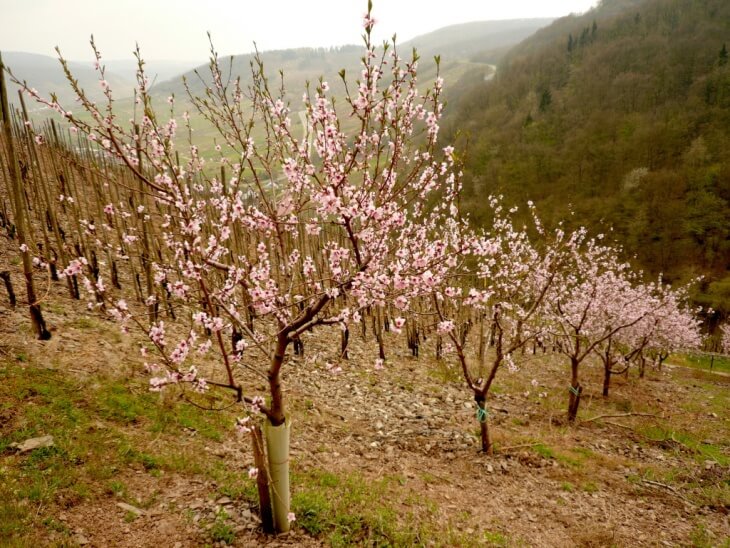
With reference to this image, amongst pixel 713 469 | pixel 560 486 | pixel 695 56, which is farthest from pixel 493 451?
pixel 695 56

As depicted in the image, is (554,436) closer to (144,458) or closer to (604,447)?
(604,447)

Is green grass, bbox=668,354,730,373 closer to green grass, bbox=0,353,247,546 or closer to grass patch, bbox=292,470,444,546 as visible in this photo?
grass patch, bbox=292,470,444,546

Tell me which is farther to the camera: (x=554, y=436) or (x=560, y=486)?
(x=554, y=436)

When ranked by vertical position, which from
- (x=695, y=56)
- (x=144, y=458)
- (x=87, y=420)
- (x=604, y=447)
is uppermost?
(x=695, y=56)

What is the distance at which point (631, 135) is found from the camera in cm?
7788

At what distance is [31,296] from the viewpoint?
30.1ft

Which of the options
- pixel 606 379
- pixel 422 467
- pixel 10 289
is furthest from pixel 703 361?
pixel 10 289

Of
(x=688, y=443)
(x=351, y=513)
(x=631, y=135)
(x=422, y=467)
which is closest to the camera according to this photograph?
(x=351, y=513)

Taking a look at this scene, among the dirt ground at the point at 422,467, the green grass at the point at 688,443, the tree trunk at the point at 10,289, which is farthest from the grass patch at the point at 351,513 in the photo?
the green grass at the point at 688,443

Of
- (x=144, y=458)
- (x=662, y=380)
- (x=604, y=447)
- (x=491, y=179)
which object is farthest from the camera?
(x=491, y=179)

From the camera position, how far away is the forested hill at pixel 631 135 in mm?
61188

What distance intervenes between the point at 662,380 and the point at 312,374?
27443 mm

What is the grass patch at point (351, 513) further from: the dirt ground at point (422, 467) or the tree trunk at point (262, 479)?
the tree trunk at point (262, 479)

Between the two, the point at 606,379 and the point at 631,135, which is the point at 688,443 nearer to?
the point at 606,379
